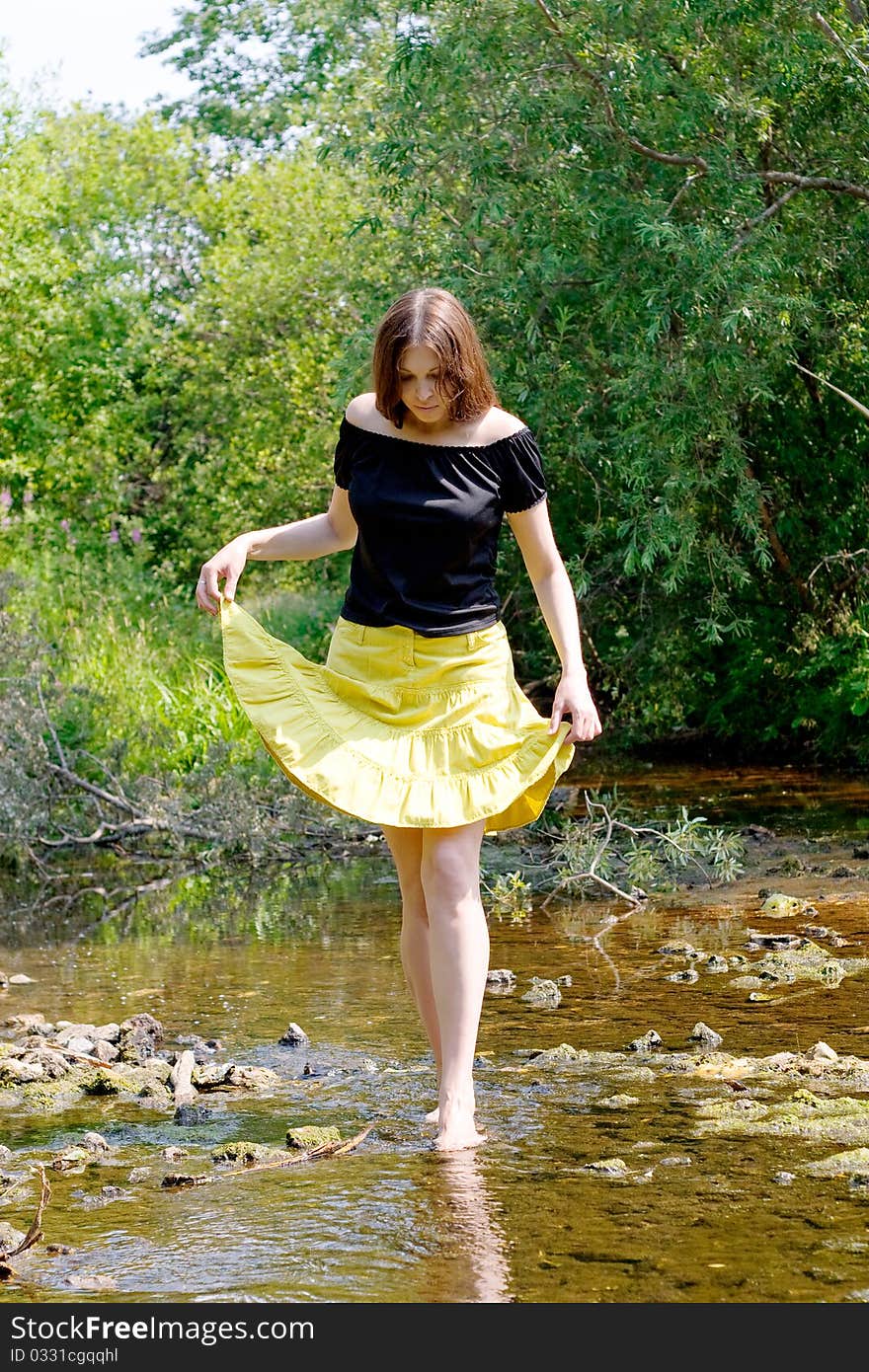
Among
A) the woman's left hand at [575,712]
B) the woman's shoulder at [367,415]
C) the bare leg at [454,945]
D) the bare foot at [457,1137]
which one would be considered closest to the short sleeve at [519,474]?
the woman's shoulder at [367,415]

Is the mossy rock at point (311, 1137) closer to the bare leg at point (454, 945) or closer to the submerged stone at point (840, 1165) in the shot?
the bare leg at point (454, 945)

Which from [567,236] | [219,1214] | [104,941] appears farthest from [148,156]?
[219,1214]

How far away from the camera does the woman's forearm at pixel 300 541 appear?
4.58 m

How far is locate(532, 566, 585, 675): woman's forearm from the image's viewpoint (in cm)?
431

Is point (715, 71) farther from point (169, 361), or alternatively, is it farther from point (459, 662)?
point (169, 361)

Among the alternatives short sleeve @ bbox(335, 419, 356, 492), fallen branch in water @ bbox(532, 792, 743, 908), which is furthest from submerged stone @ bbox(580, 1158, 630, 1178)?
fallen branch in water @ bbox(532, 792, 743, 908)

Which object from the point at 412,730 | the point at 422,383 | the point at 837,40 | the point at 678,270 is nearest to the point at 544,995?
the point at 412,730

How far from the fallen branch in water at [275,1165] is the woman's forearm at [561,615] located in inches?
51.3

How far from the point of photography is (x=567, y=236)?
979 centimetres

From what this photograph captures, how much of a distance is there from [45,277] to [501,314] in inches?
392

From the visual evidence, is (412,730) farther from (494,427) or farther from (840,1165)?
(840,1165)

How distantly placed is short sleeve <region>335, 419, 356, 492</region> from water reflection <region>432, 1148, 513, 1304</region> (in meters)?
1.75

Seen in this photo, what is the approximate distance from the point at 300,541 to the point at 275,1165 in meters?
1.67

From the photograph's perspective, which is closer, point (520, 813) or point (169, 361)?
point (520, 813)
